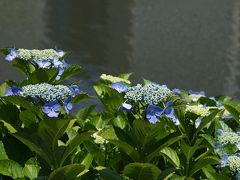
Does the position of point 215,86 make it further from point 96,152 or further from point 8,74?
point 96,152

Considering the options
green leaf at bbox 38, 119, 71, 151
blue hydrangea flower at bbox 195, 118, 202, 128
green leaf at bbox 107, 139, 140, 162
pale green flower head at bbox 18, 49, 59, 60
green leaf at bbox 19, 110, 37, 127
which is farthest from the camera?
pale green flower head at bbox 18, 49, 59, 60

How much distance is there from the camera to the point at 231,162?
6.50ft

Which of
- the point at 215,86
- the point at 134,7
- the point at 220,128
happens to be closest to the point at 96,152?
the point at 220,128

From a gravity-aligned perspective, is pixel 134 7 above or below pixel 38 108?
above

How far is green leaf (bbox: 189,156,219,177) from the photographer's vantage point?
2010mm

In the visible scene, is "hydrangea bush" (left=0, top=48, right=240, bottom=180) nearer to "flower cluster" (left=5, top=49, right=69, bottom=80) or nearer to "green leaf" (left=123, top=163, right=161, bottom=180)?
"green leaf" (left=123, top=163, right=161, bottom=180)

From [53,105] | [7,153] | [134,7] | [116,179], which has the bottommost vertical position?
[116,179]

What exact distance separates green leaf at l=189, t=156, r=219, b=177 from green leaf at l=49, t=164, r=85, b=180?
0.45 metres

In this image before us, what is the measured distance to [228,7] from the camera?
17.7 m

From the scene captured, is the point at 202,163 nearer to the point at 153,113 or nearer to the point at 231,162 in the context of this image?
the point at 231,162

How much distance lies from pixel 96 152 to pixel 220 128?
0.59 metres

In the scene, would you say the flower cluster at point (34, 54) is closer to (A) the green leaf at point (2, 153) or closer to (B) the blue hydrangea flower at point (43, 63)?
Answer: (B) the blue hydrangea flower at point (43, 63)

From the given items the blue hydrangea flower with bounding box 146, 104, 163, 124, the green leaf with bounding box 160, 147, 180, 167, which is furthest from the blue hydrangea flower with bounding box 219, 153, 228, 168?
the blue hydrangea flower with bounding box 146, 104, 163, 124

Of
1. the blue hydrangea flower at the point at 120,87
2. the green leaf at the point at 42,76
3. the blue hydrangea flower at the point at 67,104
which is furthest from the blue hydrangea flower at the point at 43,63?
the blue hydrangea flower at the point at 67,104
